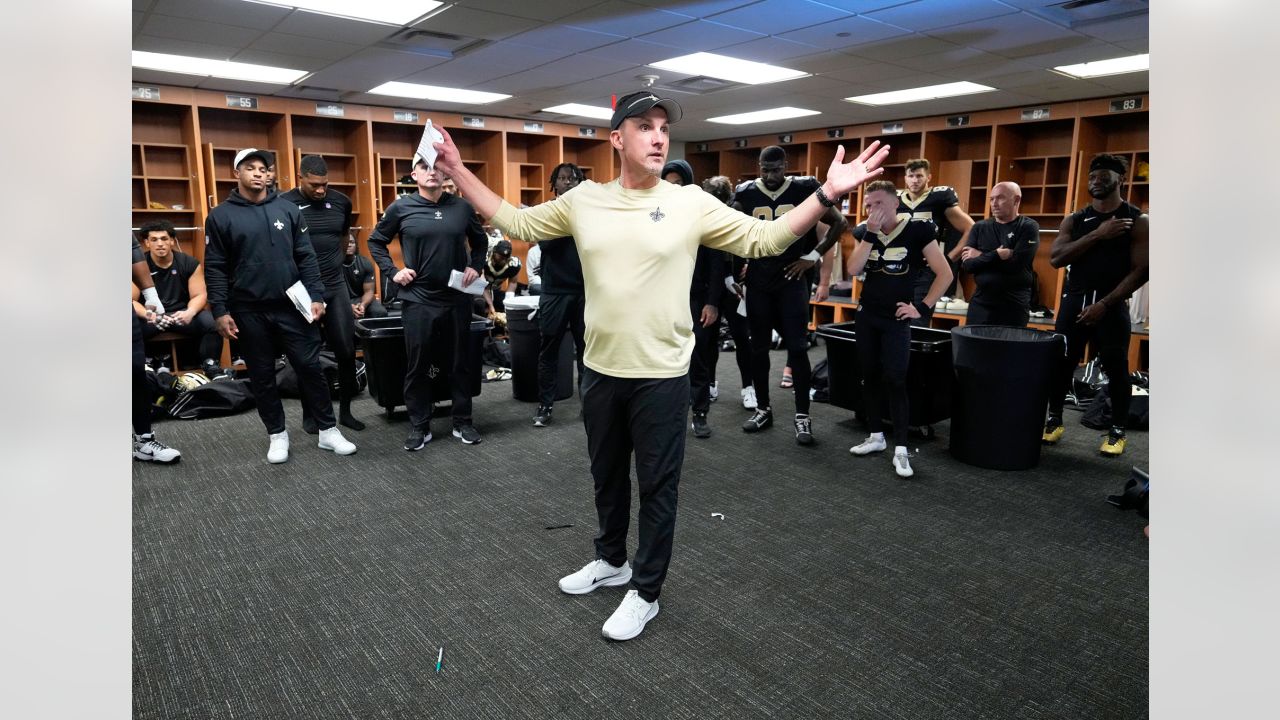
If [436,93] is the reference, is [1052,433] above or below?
below

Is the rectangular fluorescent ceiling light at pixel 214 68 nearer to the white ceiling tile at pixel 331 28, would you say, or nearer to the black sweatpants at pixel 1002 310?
the white ceiling tile at pixel 331 28

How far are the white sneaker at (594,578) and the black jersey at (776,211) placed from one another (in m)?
2.11

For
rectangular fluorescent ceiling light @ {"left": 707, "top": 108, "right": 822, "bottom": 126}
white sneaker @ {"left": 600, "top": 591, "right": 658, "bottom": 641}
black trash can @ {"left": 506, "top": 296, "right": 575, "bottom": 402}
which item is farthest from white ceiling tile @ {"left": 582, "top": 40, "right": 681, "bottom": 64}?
white sneaker @ {"left": 600, "top": 591, "right": 658, "bottom": 641}

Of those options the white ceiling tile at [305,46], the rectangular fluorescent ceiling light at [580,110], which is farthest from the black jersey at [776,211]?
the rectangular fluorescent ceiling light at [580,110]

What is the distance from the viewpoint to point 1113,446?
4.17 metres

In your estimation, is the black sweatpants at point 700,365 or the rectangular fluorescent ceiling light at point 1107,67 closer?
the black sweatpants at point 700,365

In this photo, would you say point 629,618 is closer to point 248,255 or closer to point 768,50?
point 248,255

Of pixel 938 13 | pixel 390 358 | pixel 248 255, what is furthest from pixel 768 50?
pixel 248 255

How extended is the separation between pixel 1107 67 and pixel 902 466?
14.9ft

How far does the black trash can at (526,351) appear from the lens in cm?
539

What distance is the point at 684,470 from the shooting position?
3.90 metres

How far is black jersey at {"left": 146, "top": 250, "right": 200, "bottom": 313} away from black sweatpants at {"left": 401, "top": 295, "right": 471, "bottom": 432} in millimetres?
2664

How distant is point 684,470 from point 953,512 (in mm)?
1266

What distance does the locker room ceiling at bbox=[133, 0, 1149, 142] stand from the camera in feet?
15.0
